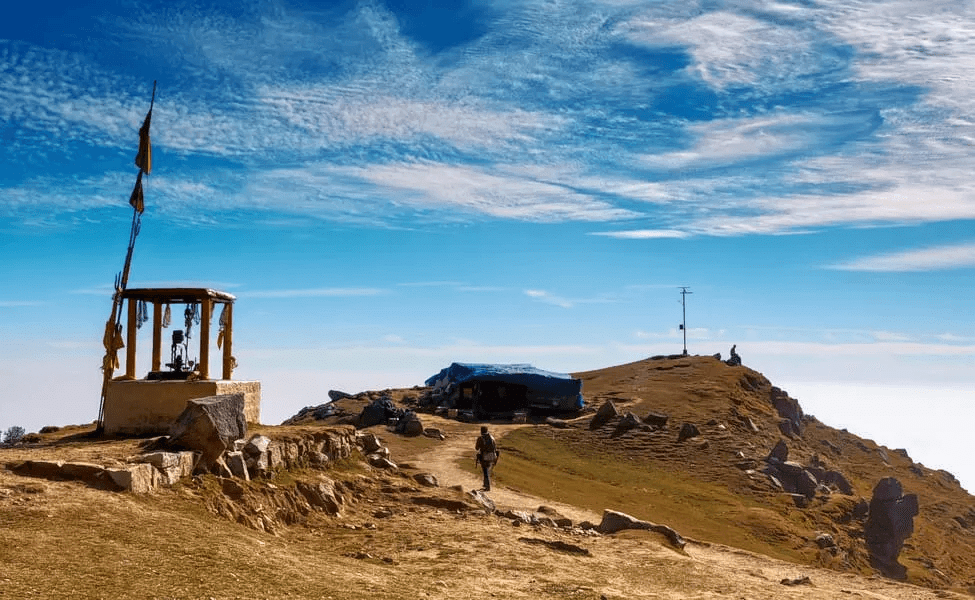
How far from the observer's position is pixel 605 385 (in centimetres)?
5841

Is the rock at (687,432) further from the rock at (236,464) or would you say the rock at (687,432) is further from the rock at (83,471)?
the rock at (83,471)

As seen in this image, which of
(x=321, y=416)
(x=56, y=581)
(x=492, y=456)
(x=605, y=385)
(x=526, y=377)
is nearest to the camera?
(x=56, y=581)

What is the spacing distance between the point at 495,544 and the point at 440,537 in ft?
3.61

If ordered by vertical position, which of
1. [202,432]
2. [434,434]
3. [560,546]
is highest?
[202,432]

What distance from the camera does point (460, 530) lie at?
1739cm

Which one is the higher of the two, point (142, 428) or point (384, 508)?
point (142, 428)

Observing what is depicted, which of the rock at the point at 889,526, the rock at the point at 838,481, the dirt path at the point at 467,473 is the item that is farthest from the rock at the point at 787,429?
the dirt path at the point at 467,473

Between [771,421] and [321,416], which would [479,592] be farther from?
[771,421]

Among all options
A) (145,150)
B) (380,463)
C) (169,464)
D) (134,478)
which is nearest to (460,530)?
(169,464)

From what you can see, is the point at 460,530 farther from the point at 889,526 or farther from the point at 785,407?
the point at 785,407

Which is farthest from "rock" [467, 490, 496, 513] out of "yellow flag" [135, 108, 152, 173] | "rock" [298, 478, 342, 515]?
"yellow flag" [135, 108, 152, 173]

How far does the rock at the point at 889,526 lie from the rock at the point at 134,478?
2567cm

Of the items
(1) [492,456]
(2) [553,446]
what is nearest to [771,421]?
(2) [553,446]

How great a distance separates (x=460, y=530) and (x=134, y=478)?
6339 millimetres
